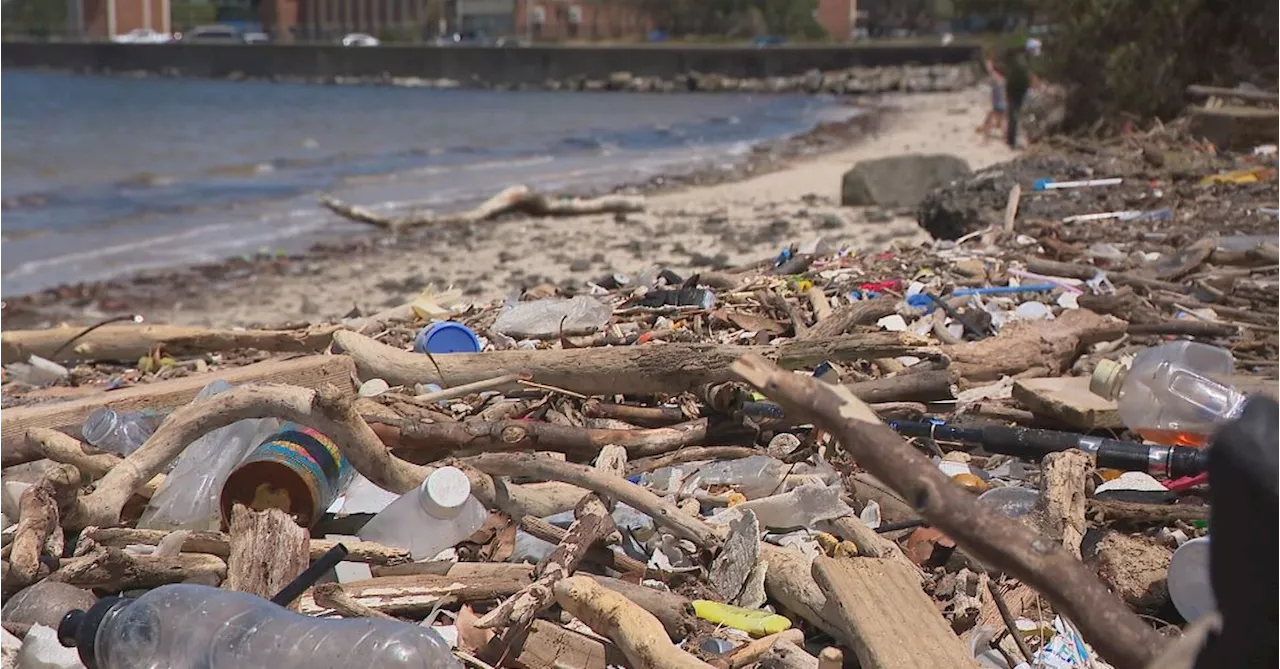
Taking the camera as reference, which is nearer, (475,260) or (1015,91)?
(475,260)

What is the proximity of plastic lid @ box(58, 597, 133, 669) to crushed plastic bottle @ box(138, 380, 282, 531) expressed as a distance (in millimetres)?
677

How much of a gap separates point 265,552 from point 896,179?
12038 mm

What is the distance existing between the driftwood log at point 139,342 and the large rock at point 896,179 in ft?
31.2

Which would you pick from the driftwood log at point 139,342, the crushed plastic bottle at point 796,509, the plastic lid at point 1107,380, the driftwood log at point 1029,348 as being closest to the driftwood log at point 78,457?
the crushed plastic bottle at point 796,509

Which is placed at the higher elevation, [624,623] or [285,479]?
[285,479]

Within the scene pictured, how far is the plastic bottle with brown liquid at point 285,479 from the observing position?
3078mm

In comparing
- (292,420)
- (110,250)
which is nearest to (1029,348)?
(292,420)

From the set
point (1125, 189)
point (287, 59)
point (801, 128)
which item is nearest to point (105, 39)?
point (287, 59)

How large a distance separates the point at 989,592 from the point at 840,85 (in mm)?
53096

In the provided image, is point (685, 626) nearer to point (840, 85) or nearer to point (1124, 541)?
point (1124, 541)

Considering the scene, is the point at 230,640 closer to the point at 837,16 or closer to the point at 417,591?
the point at 417,591

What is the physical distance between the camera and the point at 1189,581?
2699 mm

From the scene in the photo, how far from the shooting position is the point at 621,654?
262 cm

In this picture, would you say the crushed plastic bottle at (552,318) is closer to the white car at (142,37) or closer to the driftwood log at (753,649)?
the driftwood log at (753,649)
